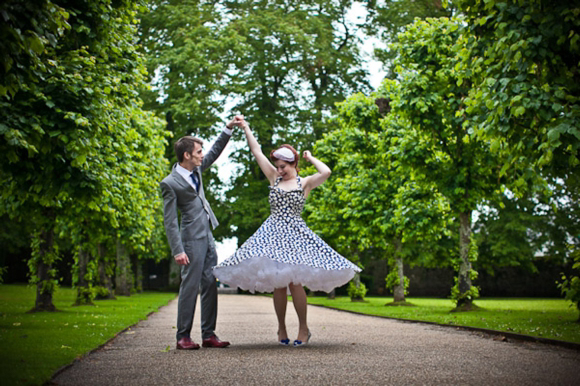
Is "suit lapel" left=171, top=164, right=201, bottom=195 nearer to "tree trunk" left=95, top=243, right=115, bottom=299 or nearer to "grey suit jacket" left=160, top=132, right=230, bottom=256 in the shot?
"grey suit jacket" left=160, top=132, right=230, bottom=256

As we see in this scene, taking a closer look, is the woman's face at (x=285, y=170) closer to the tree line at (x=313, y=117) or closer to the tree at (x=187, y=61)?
the tree line at (x=313, y=117)

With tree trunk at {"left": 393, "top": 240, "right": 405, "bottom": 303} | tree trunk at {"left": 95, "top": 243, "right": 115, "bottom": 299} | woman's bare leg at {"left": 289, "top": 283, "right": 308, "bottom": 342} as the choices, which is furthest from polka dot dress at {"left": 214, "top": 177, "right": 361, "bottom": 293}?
tree trunk at {"left": 95, "top": 243, "right": 115, "bottom": 299}

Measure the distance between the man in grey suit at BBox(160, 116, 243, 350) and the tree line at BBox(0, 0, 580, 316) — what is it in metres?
1.81

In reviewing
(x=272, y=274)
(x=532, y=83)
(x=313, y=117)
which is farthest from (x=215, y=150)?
(x=313, y=117)

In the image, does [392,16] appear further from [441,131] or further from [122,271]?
[122,271]

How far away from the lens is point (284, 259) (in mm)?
7207

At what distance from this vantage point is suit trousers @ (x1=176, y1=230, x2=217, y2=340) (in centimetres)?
748

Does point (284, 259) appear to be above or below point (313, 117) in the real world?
below

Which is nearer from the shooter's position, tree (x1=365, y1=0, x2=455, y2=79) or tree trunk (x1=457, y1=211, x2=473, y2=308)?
tree trunk (x1=457, y1=211, x2=473, y2=308)

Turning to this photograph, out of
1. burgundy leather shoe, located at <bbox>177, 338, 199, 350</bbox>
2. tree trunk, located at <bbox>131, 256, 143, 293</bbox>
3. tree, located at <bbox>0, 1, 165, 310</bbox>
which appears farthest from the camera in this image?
tree trunk, located at <bbox>131, 256, 143, 293</bbox>

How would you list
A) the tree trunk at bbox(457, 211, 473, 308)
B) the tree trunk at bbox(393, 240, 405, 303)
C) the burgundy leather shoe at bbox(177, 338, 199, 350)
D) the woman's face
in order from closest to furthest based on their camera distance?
the burgundy leather shoe at bbox(177, 338, 199, 350)
the woman's face
the tree trunk at bbox(457, 211, 473, 308)
the tree trunk at bbox(393, 240, 405, 303)

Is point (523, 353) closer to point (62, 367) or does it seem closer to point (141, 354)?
point (141, 354)

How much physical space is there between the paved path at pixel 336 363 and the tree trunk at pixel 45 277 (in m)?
7.84

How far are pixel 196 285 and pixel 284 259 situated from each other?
3.65ft
